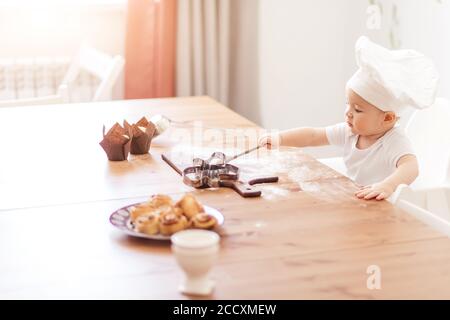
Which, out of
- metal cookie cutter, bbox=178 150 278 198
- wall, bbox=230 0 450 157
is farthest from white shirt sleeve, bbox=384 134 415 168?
wall, bbox=230 0 450 157

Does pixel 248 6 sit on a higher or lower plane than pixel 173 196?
higher

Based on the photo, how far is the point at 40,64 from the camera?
12.4 ft

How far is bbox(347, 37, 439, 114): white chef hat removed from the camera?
2.02m

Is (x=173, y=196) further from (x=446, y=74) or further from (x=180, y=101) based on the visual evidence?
(x=446, y=74)

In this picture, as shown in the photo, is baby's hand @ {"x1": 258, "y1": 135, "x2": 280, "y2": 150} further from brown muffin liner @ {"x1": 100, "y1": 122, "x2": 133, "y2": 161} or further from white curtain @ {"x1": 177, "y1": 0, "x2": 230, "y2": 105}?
white curtain @ {"x1": 177, "y1": 0, "x2": 230, "y2": 105}

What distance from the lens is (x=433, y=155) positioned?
246 centimetres

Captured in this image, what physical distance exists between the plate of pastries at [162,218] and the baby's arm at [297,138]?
69 cm

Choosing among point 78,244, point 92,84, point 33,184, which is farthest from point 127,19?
point 78,244

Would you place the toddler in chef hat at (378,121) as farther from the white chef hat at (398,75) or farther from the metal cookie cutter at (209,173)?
the metal cookie cutter at (209,173)

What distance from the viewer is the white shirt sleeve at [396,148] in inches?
84.1

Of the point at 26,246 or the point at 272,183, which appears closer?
the point at 26,246

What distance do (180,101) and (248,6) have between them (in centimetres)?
117

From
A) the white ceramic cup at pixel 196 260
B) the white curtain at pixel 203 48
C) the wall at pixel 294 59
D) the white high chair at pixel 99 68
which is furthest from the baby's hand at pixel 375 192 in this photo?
the white curtain at pixel 203 48
